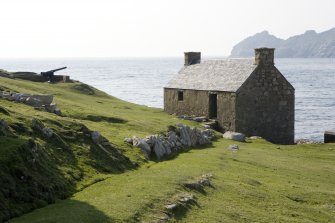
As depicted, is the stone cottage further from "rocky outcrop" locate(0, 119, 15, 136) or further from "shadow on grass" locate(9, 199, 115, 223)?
"shadow on grass" locate(9, 199, 115, 223)

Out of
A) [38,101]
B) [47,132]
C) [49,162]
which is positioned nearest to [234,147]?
[38,101]

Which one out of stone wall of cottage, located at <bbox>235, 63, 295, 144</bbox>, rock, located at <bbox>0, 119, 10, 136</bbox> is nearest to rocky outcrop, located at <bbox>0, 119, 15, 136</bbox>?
rock, located at <bbox>0, 119, 10, 136</bbox>

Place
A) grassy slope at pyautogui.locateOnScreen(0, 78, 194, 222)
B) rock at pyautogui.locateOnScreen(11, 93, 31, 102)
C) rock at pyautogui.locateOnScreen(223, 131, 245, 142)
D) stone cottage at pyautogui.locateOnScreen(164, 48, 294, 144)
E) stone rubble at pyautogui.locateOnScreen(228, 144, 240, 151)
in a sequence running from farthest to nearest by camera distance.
A: stone cottage at pyautogui.locateOnScreen(164, 48, 294, 144), rock at pyautogui.locateOnScreen(223, 131, 245, 142), stone rubble at pyautogui.locateOnScreen(228, 144, 240, 151), rock at pyautogui.locateOnScreen(11, 93, 31, 102), grassy slope at pyautogui.locateOnScreen(0, 78, 194, 222)

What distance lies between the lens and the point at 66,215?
17.2 metres

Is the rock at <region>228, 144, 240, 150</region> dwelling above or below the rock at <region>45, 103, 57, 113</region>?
below

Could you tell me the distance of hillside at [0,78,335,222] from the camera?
1848 cm

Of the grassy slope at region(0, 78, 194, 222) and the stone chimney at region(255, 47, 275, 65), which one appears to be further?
the stone chimney at region(255, 47, 275, 65)

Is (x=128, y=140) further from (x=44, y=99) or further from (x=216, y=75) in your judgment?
(x=216, y=75)

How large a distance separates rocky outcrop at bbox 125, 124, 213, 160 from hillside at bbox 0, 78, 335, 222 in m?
0.82

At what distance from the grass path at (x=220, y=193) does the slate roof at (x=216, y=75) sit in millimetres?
14979

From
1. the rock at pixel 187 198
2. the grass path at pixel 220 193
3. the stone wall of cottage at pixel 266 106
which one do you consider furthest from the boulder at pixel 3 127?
the stone wall of cottage at pixel 266 106

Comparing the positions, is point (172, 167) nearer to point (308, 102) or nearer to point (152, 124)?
point (152, 124)

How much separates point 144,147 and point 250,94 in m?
21.3

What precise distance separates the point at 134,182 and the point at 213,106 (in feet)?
103
